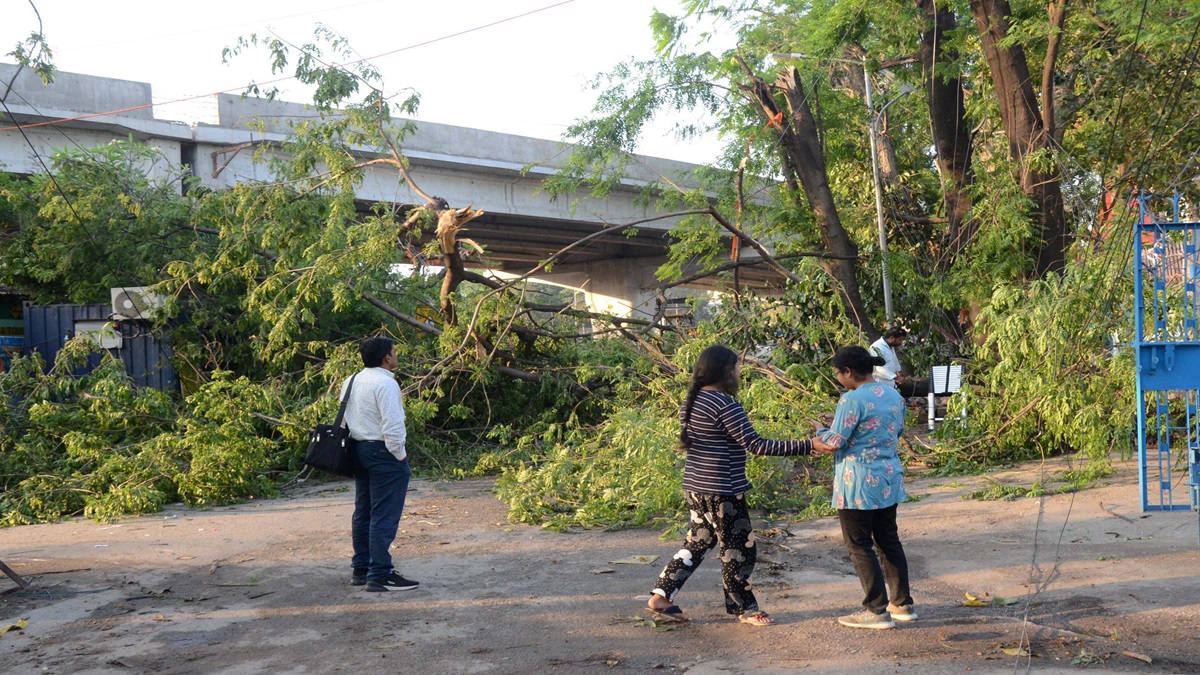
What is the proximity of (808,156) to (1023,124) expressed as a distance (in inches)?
121

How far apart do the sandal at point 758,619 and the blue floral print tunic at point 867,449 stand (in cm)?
73

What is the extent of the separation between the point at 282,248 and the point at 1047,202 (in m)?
9.12

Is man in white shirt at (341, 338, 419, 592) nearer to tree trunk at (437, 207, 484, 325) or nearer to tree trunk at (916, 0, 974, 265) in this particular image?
tree trunk at (437, 207, 484, 325)

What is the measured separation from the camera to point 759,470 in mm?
8789

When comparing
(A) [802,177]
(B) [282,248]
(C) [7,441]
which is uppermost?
(A) [802,177]

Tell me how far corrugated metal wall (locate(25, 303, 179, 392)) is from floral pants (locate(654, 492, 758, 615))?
363 inches

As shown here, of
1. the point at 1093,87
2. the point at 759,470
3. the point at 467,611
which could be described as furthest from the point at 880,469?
the point at 1093,87

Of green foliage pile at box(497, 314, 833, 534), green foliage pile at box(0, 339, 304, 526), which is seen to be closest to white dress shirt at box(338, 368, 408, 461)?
green foliage pile at box(497, 314, 833, 534)

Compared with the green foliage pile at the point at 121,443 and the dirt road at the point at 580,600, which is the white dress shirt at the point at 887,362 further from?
the green foliage pile at the point at 121,443

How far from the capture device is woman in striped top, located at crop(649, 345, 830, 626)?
17.3 feet

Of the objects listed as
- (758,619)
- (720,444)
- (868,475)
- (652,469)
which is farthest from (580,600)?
(652,469)

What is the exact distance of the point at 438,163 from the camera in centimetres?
2417

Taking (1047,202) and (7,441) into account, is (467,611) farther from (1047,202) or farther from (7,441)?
(1047,202)

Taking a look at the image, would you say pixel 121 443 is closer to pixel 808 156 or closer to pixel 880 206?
pixel 808 156
